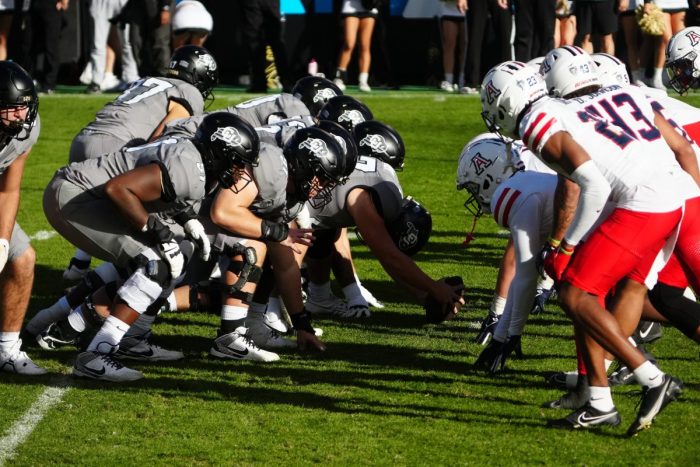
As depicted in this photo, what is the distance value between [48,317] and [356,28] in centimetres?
968

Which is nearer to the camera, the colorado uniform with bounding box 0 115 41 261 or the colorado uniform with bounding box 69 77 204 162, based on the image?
the colorado uniform with bounding box 0 115 41 261

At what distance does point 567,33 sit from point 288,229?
Answer: 33.6 feet

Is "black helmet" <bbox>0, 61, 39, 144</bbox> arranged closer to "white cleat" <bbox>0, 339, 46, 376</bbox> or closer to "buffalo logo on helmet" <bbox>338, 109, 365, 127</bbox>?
"white cleat" <bbox>0, 339, 46, 376</bbox>

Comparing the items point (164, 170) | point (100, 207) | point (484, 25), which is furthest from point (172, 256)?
point (484, 25)

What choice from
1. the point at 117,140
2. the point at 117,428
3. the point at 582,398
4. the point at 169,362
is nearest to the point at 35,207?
the point at 117,140

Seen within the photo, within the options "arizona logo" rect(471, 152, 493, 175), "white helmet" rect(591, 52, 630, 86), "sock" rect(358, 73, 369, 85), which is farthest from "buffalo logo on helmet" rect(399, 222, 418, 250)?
"sock" rect(358, 73, 369, 85)

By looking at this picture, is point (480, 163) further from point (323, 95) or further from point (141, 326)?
point (141, 326)

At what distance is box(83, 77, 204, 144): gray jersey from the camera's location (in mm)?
7621

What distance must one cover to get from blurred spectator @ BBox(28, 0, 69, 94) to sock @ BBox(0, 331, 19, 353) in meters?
10.3

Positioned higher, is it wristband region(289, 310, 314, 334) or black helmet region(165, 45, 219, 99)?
black helmet region(165, 45, 219, 99)

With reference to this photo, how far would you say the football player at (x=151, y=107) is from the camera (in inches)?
297

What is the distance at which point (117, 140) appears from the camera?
297 inches

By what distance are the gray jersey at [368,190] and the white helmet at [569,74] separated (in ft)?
5.14

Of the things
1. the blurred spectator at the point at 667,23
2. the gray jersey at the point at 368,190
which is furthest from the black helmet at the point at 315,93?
the blurred spectator at the point at 667,23
